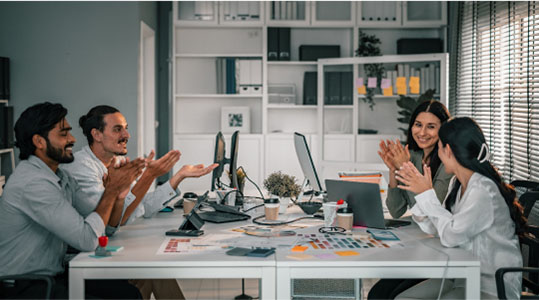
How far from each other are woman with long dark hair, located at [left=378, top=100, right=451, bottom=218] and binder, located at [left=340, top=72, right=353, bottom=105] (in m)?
2.69

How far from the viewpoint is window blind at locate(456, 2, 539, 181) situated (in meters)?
3.44

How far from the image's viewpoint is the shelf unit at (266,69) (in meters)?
5.88

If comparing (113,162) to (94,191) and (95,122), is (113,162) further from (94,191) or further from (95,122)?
(95,122)

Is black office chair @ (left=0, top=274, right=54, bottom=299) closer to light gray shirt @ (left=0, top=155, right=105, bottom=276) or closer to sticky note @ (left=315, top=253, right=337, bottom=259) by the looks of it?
light gray shirt @ (left=0, top=155, right=105, bottom=276)

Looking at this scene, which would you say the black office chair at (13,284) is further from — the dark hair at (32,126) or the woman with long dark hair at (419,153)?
the woman with long dark hair at (419,153)

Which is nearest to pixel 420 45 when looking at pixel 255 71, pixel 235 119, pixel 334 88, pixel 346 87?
pixel 346 87

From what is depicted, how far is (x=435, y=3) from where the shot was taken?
600cm

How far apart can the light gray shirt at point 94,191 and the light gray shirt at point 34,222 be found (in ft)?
0.98

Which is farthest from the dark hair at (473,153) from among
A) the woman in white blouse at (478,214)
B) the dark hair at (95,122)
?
the dark hair at (95,122)

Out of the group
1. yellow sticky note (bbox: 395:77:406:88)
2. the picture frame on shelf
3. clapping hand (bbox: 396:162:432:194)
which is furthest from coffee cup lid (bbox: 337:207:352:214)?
the picture frame on shelf

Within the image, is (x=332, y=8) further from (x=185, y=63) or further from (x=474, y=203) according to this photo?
(x=474, y=203)

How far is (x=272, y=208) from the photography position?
8.63ft

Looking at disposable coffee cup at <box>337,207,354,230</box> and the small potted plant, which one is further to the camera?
the small potted plant

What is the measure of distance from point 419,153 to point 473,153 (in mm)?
913
